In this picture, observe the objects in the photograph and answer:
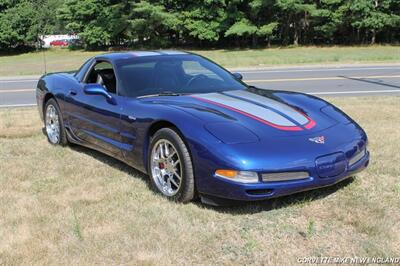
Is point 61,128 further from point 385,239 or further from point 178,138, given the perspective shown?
point 385,239

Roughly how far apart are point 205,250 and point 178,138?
1123 mm

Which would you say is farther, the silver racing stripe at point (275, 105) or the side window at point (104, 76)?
Answer: the side window at point (104, 76)

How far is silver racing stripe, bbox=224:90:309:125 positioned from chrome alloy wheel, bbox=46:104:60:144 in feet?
8.73

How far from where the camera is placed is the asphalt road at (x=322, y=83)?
13.1 meters

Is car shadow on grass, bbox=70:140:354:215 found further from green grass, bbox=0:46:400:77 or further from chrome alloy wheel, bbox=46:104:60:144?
green grass, bbox=0:46:400:77

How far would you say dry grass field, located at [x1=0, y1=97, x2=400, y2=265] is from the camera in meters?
3.57

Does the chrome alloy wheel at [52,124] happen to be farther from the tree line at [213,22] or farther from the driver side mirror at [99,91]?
the tree line at [213,22]

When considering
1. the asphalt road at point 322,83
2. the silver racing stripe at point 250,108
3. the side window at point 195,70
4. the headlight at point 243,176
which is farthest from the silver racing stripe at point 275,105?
the asphalt road at point 322,83

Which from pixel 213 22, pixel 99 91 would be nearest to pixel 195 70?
pixel 99 91

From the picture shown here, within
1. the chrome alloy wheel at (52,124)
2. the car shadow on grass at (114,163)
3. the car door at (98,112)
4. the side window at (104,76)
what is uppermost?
the side window at (104,76)

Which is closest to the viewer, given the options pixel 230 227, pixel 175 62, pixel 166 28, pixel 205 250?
pixel 205 250

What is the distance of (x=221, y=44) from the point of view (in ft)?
145

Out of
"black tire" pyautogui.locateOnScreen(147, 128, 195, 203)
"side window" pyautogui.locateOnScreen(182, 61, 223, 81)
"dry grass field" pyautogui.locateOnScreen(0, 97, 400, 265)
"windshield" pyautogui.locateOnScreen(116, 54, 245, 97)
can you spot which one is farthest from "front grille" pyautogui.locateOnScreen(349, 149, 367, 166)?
"side window" pyautogui.locateOnScreen(182, 61, 223, 81)

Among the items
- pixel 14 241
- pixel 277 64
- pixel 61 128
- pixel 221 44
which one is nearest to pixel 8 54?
A: pixel 221 44
